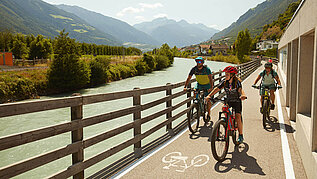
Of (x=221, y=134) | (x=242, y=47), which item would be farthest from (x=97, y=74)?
(x=242, y=47)

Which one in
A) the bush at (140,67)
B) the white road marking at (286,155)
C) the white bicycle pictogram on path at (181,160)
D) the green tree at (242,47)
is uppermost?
the green tree at (242,47)

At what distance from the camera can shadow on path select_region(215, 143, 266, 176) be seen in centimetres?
484

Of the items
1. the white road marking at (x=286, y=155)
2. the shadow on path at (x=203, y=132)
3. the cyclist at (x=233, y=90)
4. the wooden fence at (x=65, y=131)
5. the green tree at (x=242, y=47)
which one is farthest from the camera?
the green tree at (x=242, y=47)

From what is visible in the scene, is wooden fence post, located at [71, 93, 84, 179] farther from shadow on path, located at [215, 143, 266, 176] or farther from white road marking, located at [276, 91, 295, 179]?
white road marking, located at [276, 91, 295, 179]

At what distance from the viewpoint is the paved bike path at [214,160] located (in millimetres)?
4695

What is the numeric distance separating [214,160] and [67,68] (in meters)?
36.5

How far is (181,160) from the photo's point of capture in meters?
5.34

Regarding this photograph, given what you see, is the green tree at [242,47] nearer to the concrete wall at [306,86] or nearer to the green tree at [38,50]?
the green tree at [38,50]

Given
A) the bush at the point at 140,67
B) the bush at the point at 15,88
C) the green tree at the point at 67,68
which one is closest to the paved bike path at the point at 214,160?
the bush at the point at 15,88

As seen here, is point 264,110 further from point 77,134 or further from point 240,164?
point 77,134

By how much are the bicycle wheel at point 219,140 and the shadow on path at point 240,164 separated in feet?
0.48

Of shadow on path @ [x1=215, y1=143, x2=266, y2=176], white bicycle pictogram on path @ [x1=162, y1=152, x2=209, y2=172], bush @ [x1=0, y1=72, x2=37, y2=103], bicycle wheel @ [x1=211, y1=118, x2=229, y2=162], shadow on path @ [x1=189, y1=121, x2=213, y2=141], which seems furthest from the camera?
bush @ [x1=0, y1=72, x2=37, y2=103]

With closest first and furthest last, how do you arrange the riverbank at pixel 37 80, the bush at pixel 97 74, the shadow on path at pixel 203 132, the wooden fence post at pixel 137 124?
the wooden fence post at pixel 137 124, the shadow on path at pixel 203 132, the riverbank at pixel 37 80, the bush at pixel 97 74

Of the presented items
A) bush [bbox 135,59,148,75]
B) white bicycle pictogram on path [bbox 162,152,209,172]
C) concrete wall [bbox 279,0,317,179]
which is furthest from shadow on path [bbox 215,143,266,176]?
bush [bbox 135,59,148,75]
